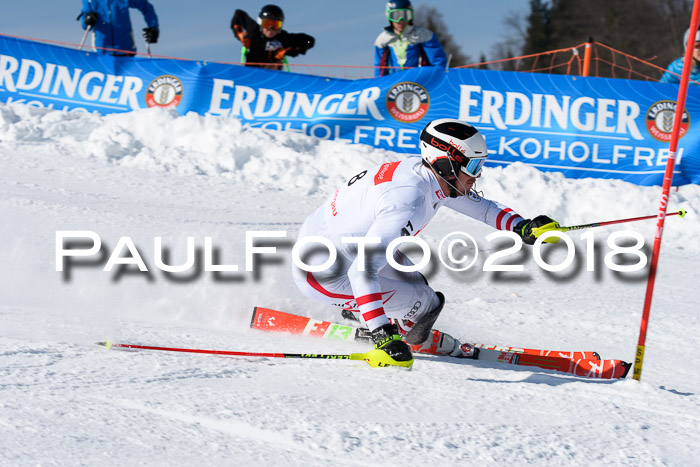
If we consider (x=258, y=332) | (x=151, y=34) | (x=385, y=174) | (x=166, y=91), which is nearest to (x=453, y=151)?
(x=385, y=174)

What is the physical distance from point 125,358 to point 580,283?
14.6 ft

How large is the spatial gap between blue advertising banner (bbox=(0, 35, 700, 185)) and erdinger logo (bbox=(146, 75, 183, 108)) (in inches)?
0.5

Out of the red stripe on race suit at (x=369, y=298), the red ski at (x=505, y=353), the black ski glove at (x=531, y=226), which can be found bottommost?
the red ski at (x=505, y=353)

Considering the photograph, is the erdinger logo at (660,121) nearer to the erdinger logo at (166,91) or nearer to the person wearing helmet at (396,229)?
the person wearing helmet at (396,229)

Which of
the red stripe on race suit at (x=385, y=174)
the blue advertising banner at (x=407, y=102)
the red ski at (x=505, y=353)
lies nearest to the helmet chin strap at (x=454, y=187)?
the red stripe on race suit at (x=385, y=174)

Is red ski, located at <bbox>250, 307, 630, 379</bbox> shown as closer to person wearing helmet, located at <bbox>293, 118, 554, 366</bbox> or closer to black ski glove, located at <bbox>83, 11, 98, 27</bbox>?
person wearing helmet, located at <bbox>293, 118, 554, 366</bbox>

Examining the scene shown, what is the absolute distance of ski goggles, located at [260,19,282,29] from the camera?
30.9 ft

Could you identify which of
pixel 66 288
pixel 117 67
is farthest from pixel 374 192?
pixel 117 67

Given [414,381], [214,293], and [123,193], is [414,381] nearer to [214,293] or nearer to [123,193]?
[214,293]

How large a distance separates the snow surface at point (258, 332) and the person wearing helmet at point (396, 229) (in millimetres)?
259

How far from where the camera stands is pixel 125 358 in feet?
11.1

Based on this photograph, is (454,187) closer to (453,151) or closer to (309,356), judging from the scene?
(453,151)

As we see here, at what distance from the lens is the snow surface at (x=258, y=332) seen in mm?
2600

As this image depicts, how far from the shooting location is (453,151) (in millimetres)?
3820
